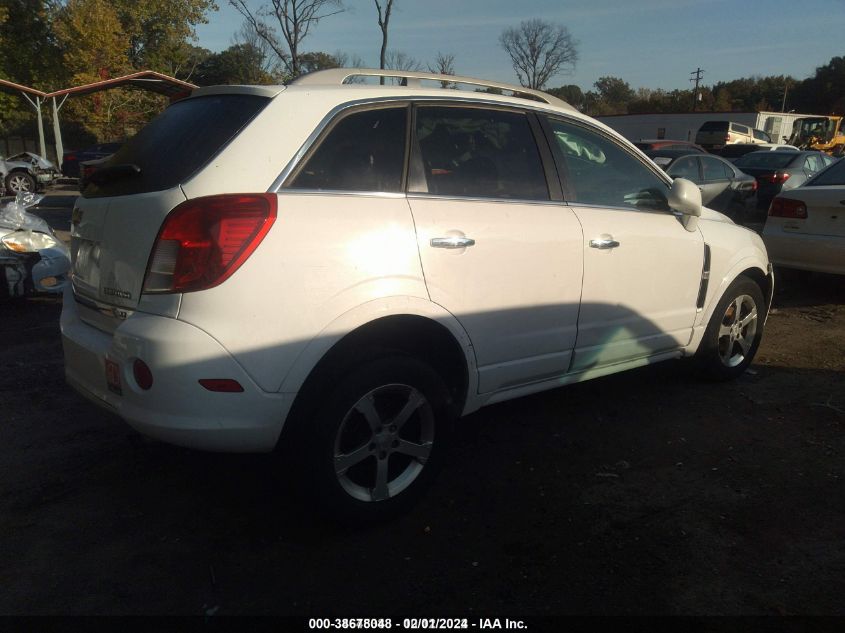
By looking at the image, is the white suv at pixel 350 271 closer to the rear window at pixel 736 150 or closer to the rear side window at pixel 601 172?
the rear side window at pixel 601 172

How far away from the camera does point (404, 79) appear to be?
323cm

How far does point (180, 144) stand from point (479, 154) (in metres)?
1.34

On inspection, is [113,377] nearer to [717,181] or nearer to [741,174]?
[717,181]

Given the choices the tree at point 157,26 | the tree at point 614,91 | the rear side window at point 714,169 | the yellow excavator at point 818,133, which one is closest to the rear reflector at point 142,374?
the rear side window at point 714,169

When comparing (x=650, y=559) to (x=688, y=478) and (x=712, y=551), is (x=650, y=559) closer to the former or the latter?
(x=712, y=551)

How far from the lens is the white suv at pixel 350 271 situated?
2.43 meters

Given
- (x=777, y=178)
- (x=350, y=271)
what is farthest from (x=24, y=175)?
(x=350, y=271)

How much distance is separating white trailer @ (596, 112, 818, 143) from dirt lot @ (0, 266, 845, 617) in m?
36.8

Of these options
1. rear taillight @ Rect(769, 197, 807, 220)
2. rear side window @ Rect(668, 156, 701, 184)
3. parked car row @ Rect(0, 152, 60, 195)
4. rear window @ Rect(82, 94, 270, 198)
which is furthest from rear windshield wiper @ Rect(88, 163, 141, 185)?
parked car row @ Rect(0, 152, 60, 195)

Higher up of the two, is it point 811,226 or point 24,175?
point 811,226

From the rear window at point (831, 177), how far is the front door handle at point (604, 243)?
4829 mm

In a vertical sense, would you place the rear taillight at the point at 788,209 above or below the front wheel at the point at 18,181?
above

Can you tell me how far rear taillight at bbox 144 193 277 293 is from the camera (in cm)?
240

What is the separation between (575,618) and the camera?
2350mm
